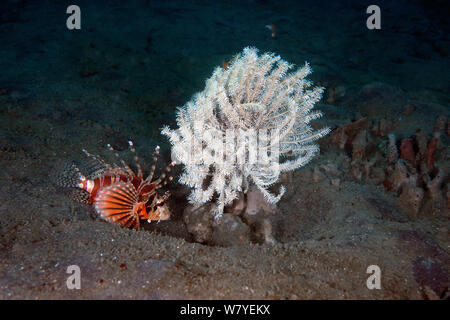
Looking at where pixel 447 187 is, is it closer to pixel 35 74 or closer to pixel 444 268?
pixel 444 268

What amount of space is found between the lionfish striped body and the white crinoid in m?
0.50

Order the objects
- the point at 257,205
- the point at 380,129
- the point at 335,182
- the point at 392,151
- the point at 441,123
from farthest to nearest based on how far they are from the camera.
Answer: the point at 380,129 < the point at 441,123 < the point at 392,151 < the point at 335,182 < the point at 257,205

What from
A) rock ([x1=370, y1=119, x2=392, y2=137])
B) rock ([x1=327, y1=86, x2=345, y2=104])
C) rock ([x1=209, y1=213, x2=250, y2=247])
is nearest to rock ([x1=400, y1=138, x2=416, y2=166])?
rock ([x1=370, y1=119, x2=392, y2=137])

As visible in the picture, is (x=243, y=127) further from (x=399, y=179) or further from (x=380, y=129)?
(x=380, y=129)

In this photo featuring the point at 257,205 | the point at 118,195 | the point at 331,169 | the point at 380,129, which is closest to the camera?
the point at 118,195

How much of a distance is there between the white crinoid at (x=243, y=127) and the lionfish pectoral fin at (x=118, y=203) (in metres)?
0.71

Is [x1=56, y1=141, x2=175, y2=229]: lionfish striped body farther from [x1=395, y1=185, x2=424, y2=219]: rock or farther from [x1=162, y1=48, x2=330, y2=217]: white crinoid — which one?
[x1=395, y1=185, x2=424, y2=219]: rock

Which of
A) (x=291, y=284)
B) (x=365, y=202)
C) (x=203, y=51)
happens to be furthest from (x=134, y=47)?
(x=291, y=284)

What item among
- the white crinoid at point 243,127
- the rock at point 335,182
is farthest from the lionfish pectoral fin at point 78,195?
the rock at point 335,182

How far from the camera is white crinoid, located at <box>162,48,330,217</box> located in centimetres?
342

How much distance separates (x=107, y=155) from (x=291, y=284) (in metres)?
3.65

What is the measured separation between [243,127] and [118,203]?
1787 millimetres

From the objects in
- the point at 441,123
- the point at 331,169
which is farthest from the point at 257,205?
the point at 441,123

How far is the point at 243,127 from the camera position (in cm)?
349
